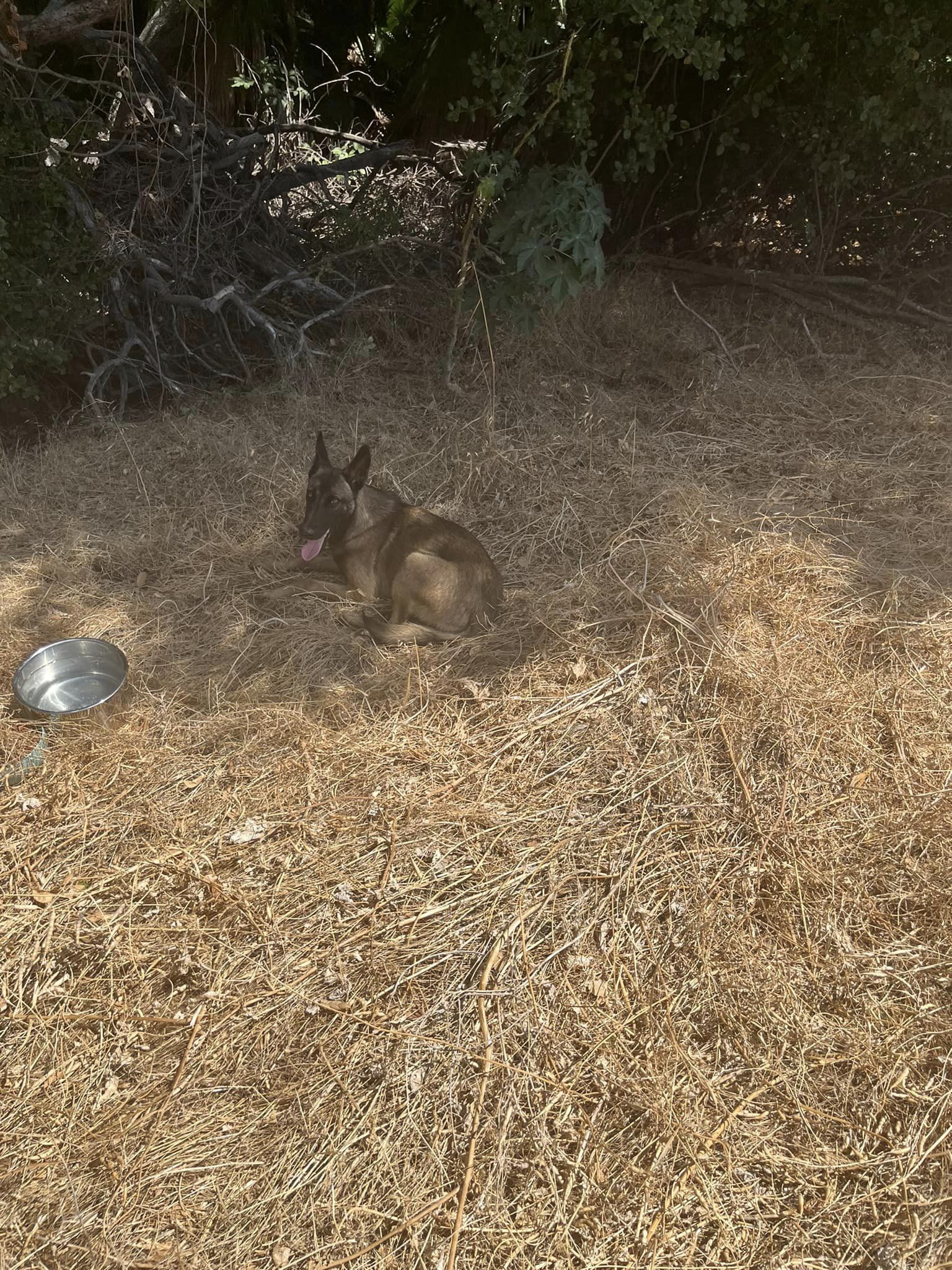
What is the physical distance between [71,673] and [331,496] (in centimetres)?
156

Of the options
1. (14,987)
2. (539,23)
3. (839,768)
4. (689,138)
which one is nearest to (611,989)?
(839,768)

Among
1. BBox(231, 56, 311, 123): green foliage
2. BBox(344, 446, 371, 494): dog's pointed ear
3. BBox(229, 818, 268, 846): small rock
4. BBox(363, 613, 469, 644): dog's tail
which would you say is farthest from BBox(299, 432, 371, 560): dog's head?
BBox(231, 56, 311, 123): green foliage

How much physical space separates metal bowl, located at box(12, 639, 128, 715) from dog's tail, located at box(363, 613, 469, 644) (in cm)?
121

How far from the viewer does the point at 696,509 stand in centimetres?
519

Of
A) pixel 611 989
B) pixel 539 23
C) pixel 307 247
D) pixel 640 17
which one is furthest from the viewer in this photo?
pixel 307 247

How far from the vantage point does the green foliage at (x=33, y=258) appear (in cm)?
597

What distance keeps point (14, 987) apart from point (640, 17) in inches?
225

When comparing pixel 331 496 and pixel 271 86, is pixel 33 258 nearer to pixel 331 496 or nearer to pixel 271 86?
pixel 271 86

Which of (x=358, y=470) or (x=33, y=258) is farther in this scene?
(x=33, y=258)

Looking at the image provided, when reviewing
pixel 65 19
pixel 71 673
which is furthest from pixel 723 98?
pixel 71 673

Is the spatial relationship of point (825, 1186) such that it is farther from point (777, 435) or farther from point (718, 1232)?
point (777, 435)

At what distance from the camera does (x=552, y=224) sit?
5922mm

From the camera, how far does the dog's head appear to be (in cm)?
464

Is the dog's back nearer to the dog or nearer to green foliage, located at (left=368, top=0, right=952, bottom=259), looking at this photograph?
the dog
